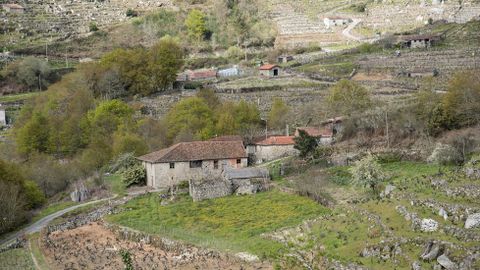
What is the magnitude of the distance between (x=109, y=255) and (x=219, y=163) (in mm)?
15990

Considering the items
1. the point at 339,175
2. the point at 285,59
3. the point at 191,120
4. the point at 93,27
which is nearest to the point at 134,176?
the point at 191,120

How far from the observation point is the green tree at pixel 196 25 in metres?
124

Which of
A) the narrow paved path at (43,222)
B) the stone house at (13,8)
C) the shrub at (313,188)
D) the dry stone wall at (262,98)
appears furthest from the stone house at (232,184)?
the stone house at (13,8)

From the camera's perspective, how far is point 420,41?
91.2 m

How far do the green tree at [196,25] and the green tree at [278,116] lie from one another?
6094 cm

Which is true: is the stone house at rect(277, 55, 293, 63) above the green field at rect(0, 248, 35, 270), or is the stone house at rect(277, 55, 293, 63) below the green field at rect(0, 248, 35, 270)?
above

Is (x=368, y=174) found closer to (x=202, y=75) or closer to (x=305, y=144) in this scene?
(x=305, y=144)

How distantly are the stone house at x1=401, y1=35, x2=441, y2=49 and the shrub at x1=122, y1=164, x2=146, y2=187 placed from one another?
171 ft

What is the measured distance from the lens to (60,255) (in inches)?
1448

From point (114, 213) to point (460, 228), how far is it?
2351 cm

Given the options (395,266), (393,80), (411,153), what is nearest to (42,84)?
(393,80)

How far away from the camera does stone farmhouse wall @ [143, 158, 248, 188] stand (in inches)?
1929

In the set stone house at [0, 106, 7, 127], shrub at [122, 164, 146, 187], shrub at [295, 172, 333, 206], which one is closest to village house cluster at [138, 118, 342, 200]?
shrub at [122, 164, 146, 187]

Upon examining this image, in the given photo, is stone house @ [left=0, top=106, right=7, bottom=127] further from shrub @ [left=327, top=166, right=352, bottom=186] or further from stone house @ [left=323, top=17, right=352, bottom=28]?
stone house @ [left=323, top=17, right=352, bottom=28]
